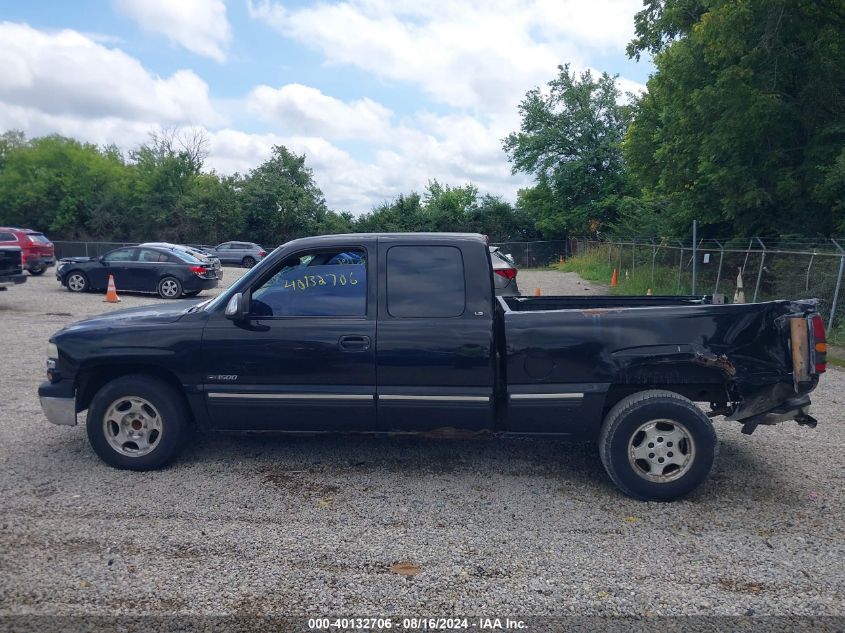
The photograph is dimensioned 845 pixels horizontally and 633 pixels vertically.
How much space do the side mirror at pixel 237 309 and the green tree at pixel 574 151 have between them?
41.7m

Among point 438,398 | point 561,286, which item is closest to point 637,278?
point 561,286

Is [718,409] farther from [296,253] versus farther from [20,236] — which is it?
[20,236]

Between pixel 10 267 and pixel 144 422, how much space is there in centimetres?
1198

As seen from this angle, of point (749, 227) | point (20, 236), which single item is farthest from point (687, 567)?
point (20, 236)

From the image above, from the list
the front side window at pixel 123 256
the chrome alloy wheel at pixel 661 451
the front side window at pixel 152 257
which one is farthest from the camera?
the front side window at pixel 123 256

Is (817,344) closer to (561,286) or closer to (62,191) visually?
(561,286)

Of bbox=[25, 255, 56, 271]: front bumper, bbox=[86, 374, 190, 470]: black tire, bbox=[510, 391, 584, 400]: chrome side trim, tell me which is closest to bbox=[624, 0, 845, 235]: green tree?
bbox=[510, 391, 584, 400]: chrome side trim

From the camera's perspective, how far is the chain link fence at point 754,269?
1355 centimetres

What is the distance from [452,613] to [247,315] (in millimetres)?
2653

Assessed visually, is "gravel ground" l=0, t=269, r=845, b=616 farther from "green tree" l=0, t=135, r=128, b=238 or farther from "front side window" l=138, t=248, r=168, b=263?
"green tree" l=0, t=135, r=128, b=238

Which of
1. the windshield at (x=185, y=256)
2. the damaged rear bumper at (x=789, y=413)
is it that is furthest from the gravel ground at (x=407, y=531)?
the windshield at (x=185, y=256)

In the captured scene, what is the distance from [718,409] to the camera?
5531 millimetres

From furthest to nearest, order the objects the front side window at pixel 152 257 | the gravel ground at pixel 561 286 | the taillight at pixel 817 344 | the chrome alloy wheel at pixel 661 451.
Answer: the gravel ground at pixel 561 286 → the front side window at pixel 152 257 → the chrome alloy wheel at pixel 661 451 → the taillight at pixel 817 344

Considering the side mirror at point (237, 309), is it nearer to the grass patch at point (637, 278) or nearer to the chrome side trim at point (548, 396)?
the chrome side trim at point (548, 396)
